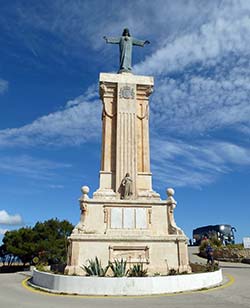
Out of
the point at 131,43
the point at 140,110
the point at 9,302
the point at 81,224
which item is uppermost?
the point at 131,43


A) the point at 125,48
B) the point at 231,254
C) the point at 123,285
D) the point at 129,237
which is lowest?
the point at 123,285

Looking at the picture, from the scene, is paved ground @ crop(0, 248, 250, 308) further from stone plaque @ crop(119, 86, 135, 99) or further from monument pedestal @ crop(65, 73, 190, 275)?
stone plaque @ crop(119, 86, 135, 99)

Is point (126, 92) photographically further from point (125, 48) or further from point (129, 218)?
point (129, 218)

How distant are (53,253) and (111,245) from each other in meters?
24.8

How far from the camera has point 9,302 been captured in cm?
999

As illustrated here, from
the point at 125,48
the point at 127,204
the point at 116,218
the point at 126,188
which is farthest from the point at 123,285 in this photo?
the point at 125,48

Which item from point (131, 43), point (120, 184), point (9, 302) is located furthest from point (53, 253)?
point (9, 302)

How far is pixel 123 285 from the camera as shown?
445 inches

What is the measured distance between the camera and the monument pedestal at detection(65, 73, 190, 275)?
15.4 meters

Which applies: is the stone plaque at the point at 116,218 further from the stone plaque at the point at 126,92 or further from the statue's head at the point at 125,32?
the statue's head at the point at 125,32

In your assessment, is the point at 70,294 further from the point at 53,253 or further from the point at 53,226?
the point at 53,226

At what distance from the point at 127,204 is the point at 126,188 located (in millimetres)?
1091

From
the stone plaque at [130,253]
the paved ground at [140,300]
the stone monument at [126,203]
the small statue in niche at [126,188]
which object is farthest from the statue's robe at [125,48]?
the paved ground at [140,300]

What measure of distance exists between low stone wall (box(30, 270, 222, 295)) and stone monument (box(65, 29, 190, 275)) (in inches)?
118
